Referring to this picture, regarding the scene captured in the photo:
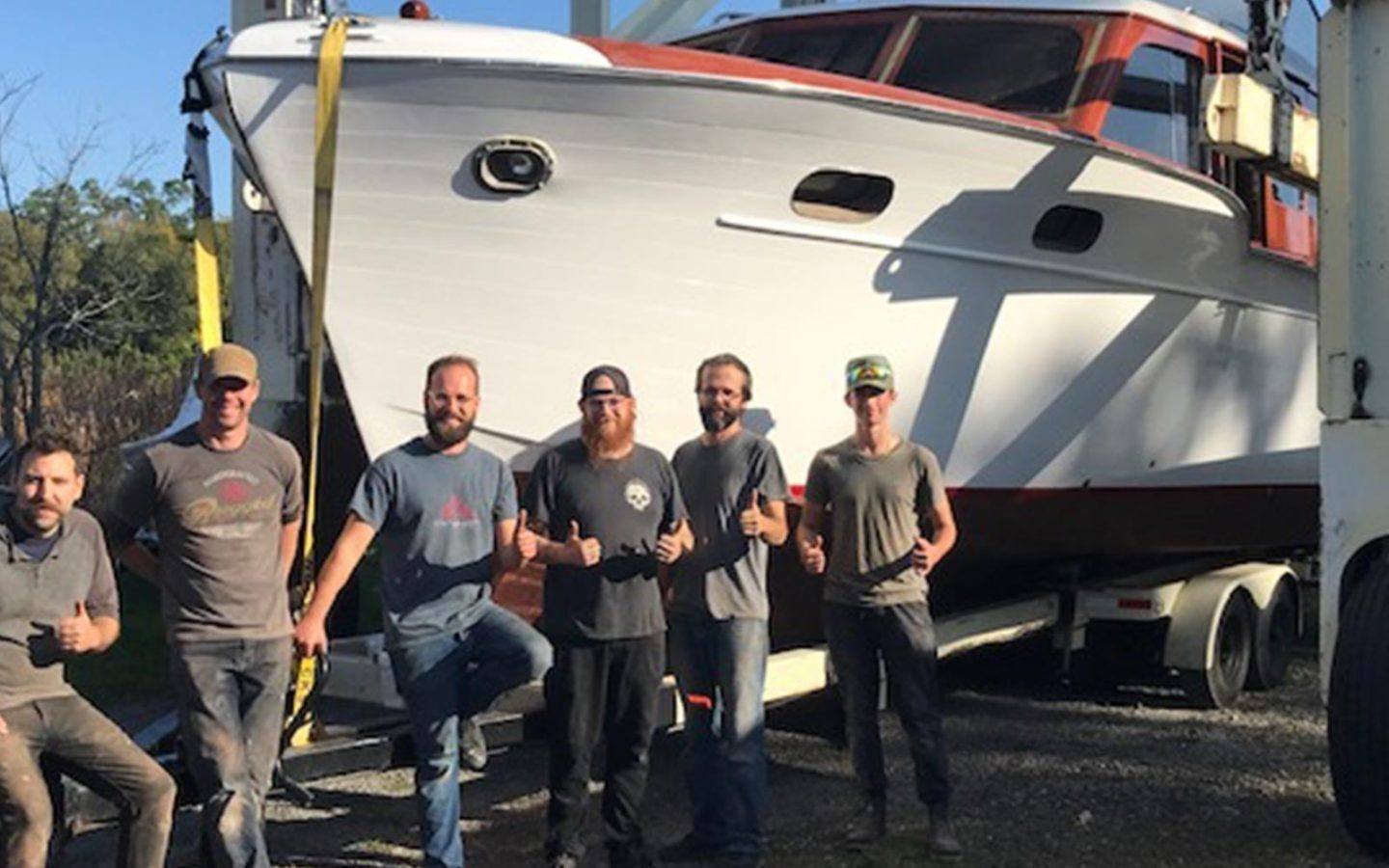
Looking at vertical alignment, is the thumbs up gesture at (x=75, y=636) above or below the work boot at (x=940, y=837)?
above

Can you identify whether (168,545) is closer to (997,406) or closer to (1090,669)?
(997,406)

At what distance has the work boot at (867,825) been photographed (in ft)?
15.5

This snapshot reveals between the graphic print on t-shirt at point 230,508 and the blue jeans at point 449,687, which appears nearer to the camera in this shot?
the graphic print on t-shirt at point 230,508

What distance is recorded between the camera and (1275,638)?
25.8ft

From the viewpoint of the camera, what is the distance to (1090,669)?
756 cm

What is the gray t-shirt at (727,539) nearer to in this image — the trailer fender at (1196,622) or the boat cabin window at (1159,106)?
the boat cabin window at (1159,106)

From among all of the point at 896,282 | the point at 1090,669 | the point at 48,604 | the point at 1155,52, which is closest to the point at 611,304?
the point at 896,282

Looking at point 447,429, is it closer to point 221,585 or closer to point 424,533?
point 424,533

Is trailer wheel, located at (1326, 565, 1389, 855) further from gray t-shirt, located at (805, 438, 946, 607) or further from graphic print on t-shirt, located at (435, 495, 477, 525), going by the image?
graphic print on t-shirt, located at (435, 495, 477, 525)

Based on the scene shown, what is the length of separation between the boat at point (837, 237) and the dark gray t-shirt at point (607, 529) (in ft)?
3.88

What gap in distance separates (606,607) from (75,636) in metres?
1.35

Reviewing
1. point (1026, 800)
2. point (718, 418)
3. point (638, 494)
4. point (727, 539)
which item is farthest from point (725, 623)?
point (1026, 800)

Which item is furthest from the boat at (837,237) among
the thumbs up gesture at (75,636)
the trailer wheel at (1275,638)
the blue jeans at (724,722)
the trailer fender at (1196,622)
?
the thumbs up gesture at (75,636)

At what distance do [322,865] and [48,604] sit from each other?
147 cm
